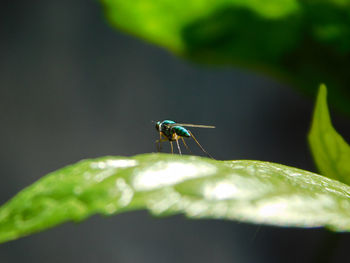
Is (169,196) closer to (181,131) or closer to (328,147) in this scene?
(328,147)

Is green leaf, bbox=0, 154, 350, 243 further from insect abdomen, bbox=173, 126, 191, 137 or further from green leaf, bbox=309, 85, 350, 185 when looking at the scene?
insect abdomen, bbox=173, 126, 191, 137

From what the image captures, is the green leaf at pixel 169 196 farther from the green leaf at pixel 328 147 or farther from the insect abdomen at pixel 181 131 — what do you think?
the insect abdomen at pixel 181 131

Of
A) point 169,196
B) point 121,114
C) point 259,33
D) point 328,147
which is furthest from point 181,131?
point 121,114

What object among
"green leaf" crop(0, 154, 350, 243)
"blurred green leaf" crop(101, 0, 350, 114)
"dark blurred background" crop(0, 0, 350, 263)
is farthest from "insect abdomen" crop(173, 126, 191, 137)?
"dark blurred background" crop(0, 0, 350, 263)

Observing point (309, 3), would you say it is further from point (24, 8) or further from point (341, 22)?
point (24, 8)

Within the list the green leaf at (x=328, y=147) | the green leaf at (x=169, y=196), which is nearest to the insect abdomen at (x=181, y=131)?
the green leaf at (x=328, y=147)

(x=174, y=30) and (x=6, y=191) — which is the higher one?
(x=6, y=191)

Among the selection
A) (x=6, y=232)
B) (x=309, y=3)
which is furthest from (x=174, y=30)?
(x=6, y=232)
